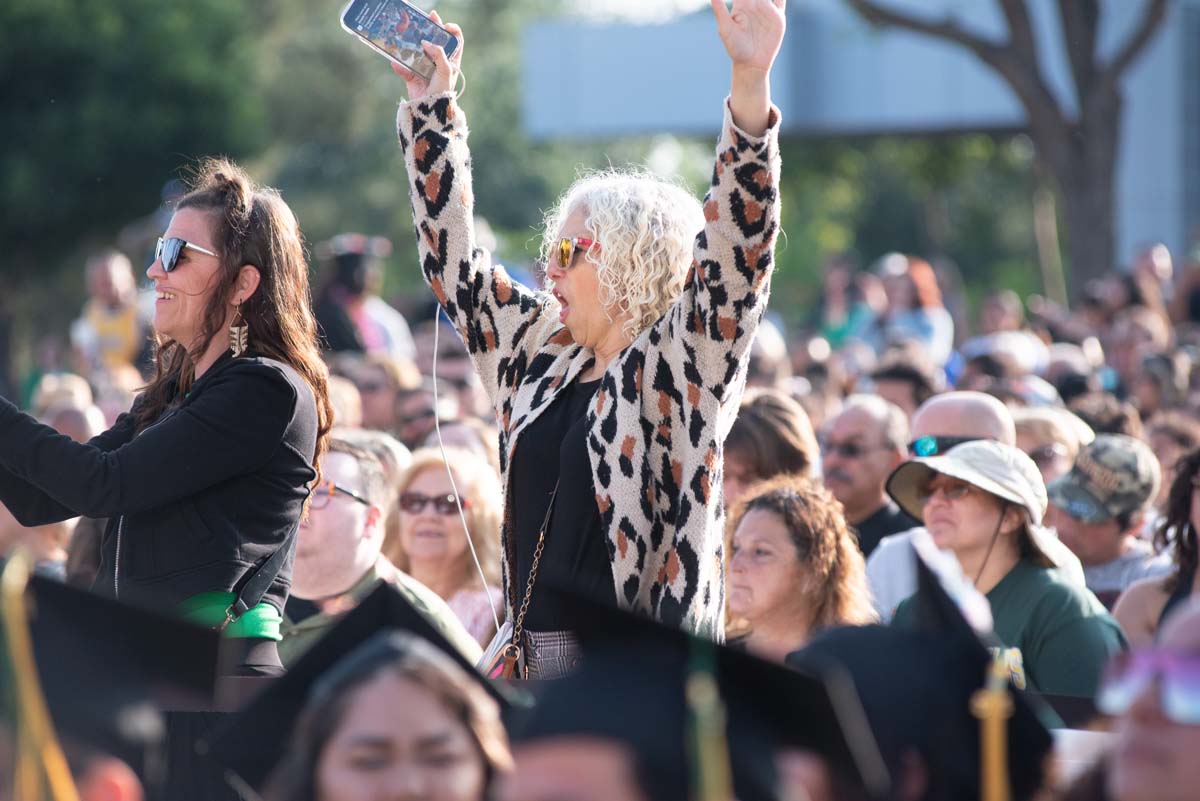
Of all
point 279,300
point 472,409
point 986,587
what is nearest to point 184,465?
point 279,300

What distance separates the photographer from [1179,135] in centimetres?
2270

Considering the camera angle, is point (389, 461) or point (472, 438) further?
point (472, 438)

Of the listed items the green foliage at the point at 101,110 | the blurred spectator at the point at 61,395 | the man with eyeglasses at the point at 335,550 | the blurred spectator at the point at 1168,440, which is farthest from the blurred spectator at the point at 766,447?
the green foliage at the point at 101,110

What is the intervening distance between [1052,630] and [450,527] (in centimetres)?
236

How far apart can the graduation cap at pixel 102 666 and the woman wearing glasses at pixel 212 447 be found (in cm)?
97


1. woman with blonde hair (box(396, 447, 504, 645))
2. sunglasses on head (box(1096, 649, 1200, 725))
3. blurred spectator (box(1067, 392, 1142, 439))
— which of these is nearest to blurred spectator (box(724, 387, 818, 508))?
woman with blonde hair (box(396, 447, 504, 645))

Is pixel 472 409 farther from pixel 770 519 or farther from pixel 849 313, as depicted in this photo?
pixel 849 313

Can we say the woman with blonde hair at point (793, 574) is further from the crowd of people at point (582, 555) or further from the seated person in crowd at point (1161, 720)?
the seated person in crowd at point (1161, 720)

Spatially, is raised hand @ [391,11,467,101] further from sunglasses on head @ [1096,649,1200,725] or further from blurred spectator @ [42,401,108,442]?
blurred spectator @ [42,401,108,442]

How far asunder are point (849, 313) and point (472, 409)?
6.26m

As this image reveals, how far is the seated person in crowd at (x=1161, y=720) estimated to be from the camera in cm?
202

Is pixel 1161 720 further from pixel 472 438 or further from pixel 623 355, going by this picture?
pixel 472 438

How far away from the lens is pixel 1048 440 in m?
7.26

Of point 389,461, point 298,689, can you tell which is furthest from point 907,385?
point 298,689
